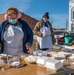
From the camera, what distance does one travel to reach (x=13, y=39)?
3191 millimetres

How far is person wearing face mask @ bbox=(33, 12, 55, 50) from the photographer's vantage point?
521 centimetres

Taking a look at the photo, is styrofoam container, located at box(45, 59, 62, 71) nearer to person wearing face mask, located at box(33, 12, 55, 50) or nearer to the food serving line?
the food serving line

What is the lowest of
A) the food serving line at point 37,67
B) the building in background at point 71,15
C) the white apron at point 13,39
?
the food serving line at point 37,67

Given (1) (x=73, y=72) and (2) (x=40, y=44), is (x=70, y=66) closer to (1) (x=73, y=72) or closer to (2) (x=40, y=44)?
(1) (x=73, y=72)

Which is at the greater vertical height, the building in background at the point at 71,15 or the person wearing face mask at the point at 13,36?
the building in background at the point at 71,15

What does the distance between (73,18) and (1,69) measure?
74.8 feet

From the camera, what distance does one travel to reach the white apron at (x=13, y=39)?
10.5 feet

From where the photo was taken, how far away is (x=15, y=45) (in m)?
3.22

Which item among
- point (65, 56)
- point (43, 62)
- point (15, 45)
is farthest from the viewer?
point (15, 45)

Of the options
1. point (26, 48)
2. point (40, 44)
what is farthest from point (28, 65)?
point (40, 44)

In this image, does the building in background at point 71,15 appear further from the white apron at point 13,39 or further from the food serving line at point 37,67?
the food serving line at point 37,67

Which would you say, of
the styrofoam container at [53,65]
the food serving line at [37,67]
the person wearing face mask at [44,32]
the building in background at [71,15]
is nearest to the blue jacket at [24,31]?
the food serving line at [37,67]

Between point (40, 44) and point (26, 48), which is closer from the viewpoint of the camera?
point (26, 48)

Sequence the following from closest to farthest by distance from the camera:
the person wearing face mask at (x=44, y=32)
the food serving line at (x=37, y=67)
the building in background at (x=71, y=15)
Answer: the food serving line at (x=37, y=67), the person wearing face mask at (x=44, y=32), the building in background at (x=71, y=15)
